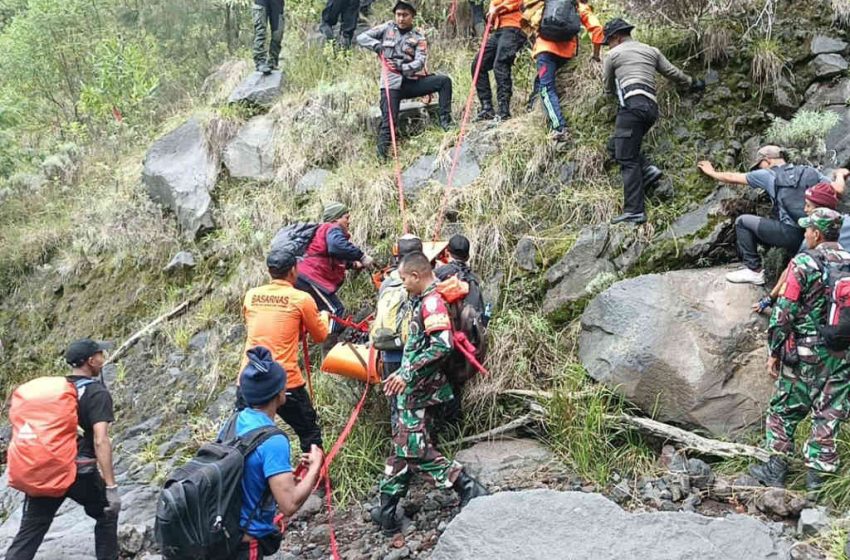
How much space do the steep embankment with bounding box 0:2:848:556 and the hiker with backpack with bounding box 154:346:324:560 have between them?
1730 mm

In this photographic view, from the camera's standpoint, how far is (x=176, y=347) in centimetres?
844

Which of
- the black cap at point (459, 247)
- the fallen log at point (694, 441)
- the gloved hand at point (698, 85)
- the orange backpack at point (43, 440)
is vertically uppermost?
the gloved hand at point (698, 85)

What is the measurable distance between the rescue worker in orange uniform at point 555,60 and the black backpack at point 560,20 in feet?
0.32

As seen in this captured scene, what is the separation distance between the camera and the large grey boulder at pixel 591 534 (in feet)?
12.0

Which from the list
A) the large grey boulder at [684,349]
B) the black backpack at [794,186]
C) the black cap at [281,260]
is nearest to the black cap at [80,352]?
the black cap at [281,260]

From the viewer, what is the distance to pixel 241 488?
3.33 meters

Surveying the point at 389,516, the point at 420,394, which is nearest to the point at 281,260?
the point at 420,394

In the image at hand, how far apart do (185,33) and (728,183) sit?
41.2ft

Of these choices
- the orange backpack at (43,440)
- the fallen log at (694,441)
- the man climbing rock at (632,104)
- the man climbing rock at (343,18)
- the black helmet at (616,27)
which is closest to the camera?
the orange backpack at (43,440)

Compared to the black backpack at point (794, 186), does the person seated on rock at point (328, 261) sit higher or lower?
lower

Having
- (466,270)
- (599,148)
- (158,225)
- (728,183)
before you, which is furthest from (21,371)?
(728,183)

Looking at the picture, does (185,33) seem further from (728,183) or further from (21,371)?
(728,183)

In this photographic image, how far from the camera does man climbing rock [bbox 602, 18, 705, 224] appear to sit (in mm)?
6457

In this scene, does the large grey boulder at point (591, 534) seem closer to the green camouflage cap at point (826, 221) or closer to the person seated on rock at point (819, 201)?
the person seated on rock at point (819, 201)
